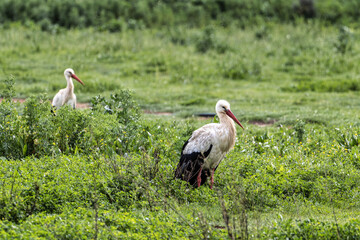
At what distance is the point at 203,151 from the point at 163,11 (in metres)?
17.8

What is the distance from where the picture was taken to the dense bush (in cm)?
2300

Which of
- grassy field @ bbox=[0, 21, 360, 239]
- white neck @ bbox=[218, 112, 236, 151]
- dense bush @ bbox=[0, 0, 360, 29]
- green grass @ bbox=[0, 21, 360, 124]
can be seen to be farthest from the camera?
dense bush @ bbox=[0, 0, 360, 29]

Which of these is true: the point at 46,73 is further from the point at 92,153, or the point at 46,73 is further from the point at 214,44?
the point at 92,153

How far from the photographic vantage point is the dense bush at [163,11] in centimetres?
2300

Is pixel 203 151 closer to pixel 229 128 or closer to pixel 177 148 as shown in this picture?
pixel 229 128

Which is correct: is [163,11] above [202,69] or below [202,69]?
above

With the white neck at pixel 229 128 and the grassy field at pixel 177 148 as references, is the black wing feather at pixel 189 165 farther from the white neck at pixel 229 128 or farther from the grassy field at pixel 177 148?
the white neck at pixel 229 128

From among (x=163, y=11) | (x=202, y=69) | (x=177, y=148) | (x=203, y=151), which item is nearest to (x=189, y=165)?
(x=203, y=151)

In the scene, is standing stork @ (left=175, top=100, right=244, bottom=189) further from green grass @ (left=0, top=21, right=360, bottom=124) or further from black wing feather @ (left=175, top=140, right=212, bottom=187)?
green grass @ (left=0, top=21, right=360, bottom=124)

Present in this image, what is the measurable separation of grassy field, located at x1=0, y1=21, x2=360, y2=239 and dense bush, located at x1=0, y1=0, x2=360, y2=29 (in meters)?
4.63

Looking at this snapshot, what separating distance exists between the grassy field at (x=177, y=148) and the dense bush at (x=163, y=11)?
4.63m

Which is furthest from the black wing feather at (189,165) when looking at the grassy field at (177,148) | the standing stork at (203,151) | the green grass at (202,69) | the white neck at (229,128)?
the green grass at (202,69)

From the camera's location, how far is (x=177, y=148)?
28.1ft

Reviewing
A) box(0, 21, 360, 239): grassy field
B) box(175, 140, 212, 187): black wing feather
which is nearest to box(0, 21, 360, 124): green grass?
box(0, 21, 360, 239): grassy field
